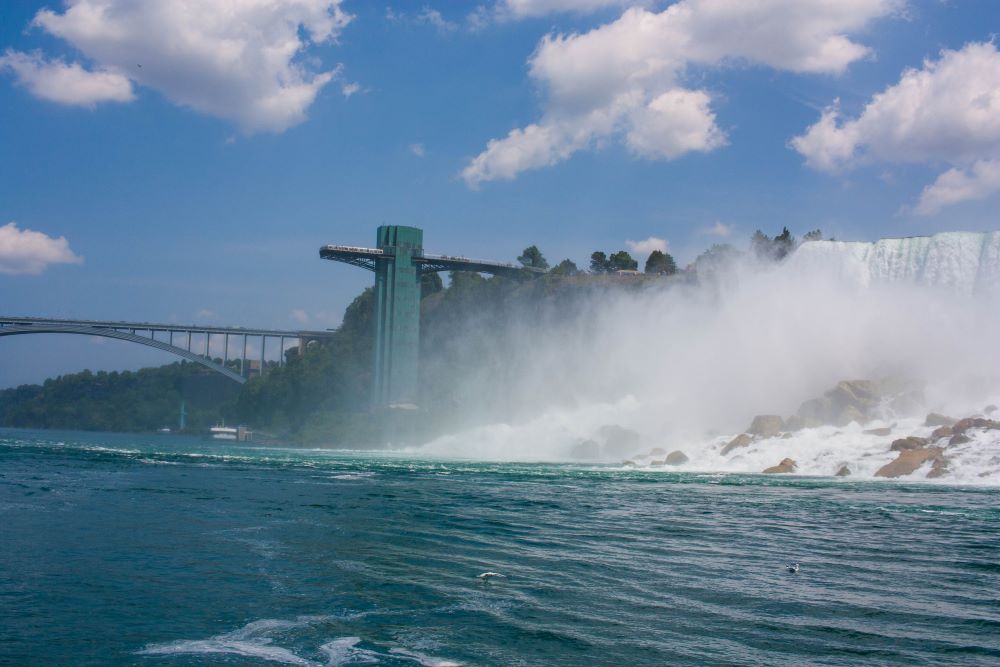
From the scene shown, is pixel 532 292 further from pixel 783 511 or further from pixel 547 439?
pixel 783 511

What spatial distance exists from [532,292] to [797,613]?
220ft

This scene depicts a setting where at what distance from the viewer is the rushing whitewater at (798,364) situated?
33.8m

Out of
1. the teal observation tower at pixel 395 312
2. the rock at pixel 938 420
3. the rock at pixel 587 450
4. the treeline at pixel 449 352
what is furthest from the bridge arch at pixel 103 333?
the rock at pixel 938 420

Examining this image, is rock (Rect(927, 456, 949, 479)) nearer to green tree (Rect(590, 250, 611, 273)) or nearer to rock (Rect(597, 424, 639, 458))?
rock (Rect(597, 424, 639, 458))

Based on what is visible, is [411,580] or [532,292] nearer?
[411,580]

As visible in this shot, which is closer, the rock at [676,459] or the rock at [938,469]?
the rock at [938,469]

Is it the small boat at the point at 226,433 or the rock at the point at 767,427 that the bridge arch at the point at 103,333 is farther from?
the rock at the point at 767,427

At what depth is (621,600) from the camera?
10062 millimetres

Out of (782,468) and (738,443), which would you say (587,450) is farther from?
(782,468)

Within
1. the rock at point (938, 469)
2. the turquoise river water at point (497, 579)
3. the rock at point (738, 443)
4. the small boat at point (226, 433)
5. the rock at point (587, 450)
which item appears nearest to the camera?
the turquoise river water at point (497, 579)

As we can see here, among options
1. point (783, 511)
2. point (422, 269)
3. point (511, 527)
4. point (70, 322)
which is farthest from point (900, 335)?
point (70, 322)

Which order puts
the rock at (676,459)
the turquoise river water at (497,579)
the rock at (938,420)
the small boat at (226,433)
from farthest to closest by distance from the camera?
1. the small boat at (226,433)
2. the rock at (676,459)
3. the rock at (938,420)
4. the turquoise river water at (497,579)

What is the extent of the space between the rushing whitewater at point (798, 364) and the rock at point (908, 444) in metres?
0.45

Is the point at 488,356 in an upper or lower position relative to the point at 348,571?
upper
